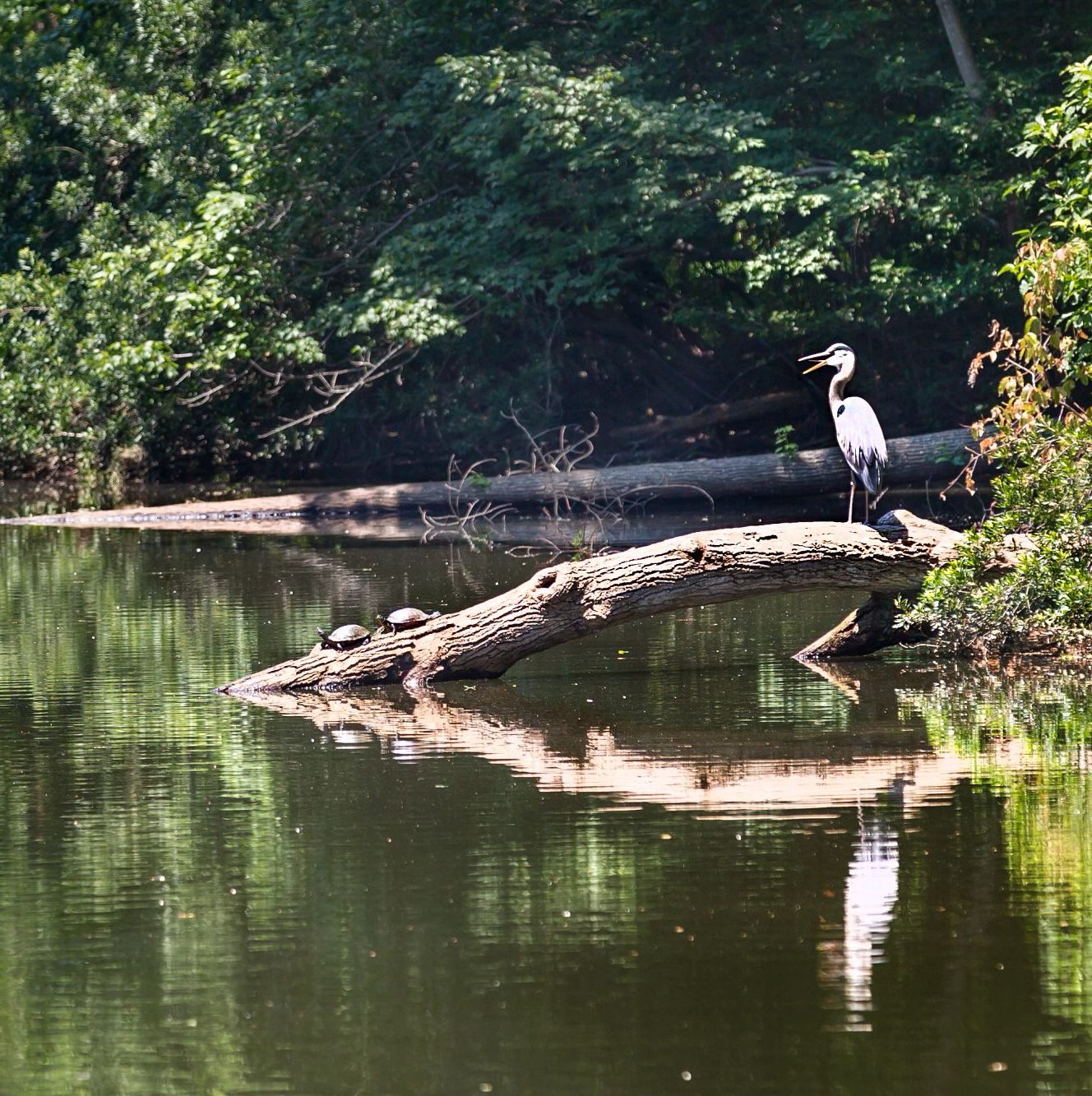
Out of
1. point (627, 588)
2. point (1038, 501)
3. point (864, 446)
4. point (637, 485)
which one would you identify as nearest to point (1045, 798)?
point (627, 588)

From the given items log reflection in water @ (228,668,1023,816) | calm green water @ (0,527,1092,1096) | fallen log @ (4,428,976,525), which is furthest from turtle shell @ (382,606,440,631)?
fallen log @ (4,428,976,525)

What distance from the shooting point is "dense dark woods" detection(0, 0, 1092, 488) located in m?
21.5

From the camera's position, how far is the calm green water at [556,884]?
16.0ft

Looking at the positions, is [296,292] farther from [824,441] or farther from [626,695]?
[626,695]

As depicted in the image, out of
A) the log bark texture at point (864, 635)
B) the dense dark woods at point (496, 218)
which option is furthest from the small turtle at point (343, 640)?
the dense dark woods at point (496, 218)

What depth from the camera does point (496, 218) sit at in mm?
22312

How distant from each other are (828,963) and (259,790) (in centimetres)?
325

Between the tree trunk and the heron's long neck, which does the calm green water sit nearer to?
the heron's long neck

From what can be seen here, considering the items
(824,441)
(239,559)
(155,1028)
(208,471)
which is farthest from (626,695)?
(208,471)

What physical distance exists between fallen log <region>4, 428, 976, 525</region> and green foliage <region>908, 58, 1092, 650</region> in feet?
29.7

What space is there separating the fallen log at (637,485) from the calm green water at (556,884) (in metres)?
10.4

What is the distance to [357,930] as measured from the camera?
233 inches

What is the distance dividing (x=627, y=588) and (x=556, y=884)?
4.00 meters

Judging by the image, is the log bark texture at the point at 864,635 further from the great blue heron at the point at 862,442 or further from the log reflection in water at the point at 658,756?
the log reflection in water at the point at 658,756
